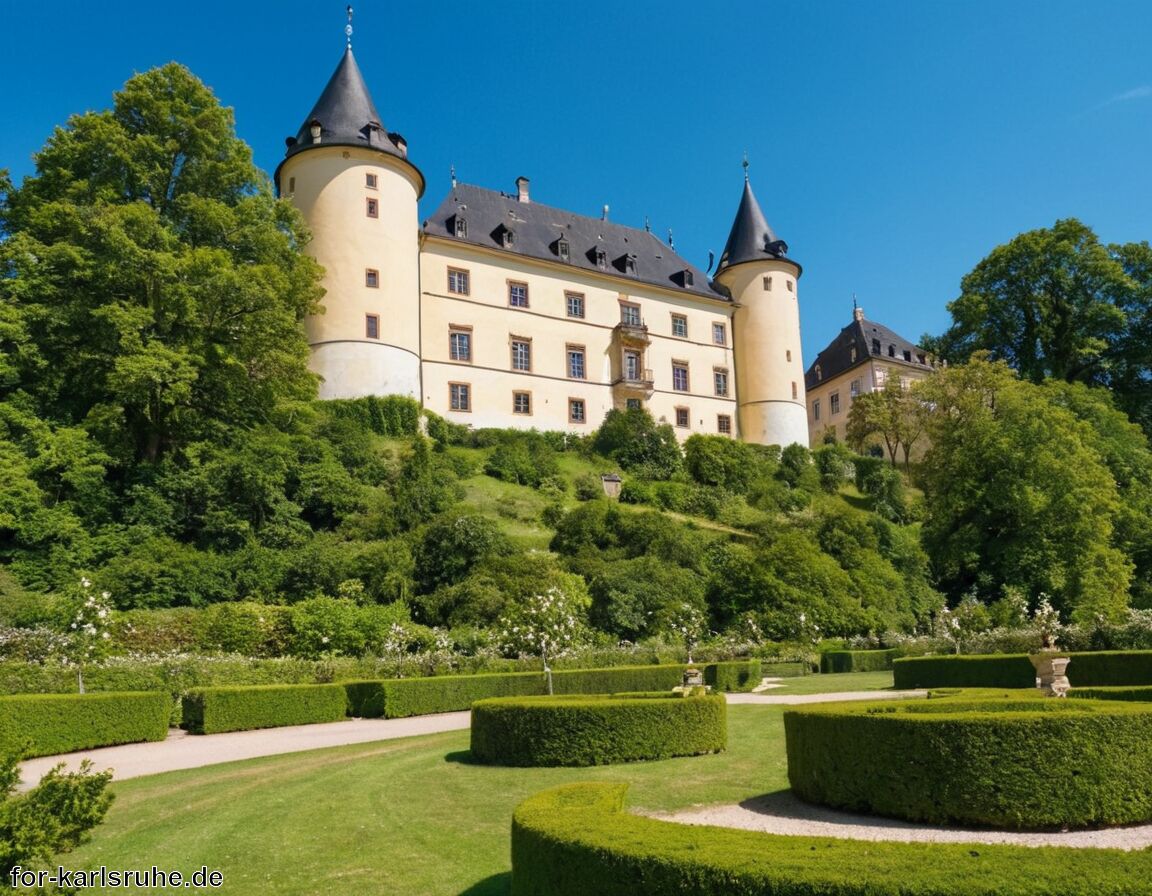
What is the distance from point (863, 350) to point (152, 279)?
47265 mm

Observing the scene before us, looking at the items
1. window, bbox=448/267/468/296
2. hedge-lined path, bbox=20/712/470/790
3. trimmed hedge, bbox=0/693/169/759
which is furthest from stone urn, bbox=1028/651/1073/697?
window, bbox=448/267/468/296

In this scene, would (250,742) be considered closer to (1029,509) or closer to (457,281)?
(1029,509)

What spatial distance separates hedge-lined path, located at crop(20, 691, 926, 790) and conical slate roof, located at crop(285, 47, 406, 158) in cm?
3042

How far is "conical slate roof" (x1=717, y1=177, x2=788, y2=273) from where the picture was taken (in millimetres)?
54500

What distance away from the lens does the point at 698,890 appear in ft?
14.2

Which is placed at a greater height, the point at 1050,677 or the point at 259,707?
the point at 1050,677

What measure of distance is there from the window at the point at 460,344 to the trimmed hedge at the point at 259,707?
90.8ft

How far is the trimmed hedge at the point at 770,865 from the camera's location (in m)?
3.78

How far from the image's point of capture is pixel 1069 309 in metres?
44.5

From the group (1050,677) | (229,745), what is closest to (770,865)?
(1050,677)

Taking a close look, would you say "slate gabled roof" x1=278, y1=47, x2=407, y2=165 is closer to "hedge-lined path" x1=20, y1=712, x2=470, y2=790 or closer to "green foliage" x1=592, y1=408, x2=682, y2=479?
"green foliage" x1=592, y1=408, x2=682, y2=479

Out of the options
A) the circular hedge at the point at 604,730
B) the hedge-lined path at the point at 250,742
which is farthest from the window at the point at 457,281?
the circular hedge at the point at 604,730

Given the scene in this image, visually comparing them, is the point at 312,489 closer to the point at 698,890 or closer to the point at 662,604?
the point at 662,604

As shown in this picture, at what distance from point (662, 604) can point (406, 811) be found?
69.0 ft
